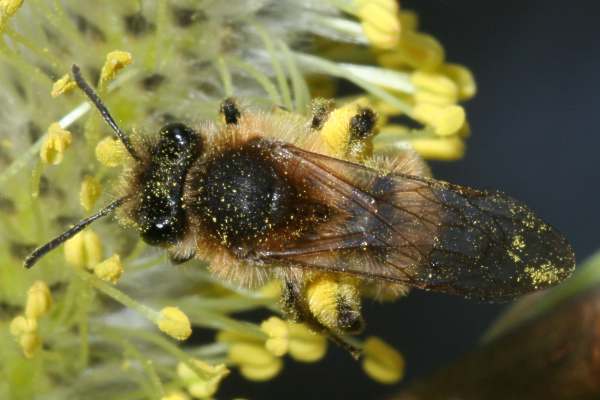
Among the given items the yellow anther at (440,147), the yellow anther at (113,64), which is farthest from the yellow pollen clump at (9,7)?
the yellow anther at (440,147)

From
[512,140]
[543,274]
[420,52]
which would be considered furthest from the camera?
[512,140]

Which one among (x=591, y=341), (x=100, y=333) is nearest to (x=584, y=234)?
(x=591, y=341)

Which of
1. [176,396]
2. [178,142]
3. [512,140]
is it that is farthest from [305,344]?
[512,140]

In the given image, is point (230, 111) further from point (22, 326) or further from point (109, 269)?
point (22, 326)

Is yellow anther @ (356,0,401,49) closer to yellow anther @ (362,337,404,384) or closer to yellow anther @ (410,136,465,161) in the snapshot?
yellow anther @ (410,136,465,161)

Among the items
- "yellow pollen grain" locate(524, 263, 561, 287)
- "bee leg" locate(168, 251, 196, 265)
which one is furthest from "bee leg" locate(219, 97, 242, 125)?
"yellow pollen grain" locate(524, 263, 561, 287)

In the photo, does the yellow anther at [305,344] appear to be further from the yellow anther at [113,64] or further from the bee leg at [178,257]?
the yellow anther at [113,64]

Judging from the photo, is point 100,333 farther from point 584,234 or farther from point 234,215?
point 584,234
